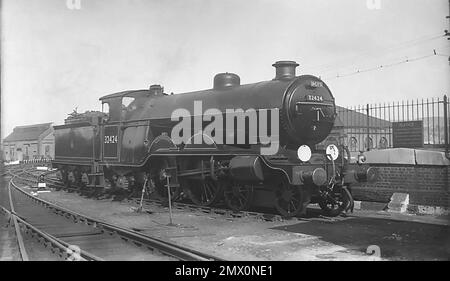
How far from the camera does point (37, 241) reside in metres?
8.21

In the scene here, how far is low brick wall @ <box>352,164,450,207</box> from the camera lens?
410 inches

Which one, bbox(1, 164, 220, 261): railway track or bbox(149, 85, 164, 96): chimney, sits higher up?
bbox(149, 85, 164, 96): chimney

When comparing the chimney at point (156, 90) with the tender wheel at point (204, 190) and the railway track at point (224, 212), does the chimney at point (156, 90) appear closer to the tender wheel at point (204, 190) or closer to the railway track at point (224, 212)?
the railway track at point (224, 212)

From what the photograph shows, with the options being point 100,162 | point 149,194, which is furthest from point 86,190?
point 149,194

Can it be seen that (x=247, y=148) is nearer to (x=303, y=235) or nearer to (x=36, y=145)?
(x=303, y=235)

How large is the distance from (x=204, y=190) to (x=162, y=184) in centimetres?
181

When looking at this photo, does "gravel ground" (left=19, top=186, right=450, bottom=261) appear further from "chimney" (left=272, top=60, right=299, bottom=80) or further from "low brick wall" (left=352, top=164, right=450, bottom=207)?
"chimney" (left=272, top=60, right=299, bottom=80)

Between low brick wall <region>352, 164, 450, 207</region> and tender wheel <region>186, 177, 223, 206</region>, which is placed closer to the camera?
low brick wall <region>352, 164, 450, 207</region>

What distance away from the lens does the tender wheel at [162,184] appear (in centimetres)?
1296

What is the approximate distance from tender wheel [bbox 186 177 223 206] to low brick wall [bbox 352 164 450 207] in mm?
4042

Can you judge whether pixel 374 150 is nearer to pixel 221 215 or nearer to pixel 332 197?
pixel 332 197

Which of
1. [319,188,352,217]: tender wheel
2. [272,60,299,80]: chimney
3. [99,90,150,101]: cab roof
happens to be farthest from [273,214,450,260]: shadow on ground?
[99,90,150,101]: cab roof

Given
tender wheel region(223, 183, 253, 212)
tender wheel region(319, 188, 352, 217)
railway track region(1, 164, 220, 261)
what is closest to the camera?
railway track region(1, 164, 220, 261)

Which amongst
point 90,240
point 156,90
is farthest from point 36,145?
point 90,240
